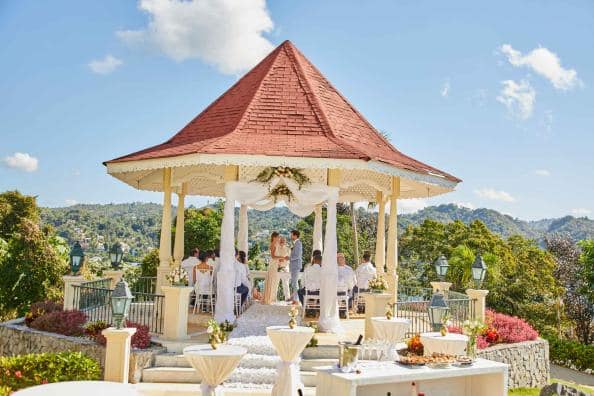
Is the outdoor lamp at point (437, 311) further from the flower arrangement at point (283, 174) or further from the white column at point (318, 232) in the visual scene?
the white column at point (318, 232)

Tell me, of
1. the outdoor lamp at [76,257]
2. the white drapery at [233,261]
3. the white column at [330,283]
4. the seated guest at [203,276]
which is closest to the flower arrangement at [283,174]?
the white drapery at [233,261]

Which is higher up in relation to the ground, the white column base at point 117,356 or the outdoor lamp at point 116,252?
the outdoor lamp at point 116,252

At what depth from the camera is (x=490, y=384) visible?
9539 millimetres

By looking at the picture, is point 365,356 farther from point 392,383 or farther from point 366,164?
point 366,164

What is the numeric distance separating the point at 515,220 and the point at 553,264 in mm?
130363

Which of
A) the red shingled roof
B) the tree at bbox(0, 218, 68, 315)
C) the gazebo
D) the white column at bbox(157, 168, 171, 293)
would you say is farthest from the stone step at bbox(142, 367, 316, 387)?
the tree at bbox(0, 218, 68, 315)

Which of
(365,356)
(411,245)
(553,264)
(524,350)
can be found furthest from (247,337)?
(411,245)

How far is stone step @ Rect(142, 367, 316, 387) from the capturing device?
35.5ft

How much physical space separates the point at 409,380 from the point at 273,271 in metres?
9.15

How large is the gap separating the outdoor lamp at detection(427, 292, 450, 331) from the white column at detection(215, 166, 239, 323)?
474 centimetres

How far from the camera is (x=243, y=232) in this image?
1864 centimetres

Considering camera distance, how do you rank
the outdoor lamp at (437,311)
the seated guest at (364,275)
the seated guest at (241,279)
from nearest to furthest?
1. the outdoor lamp at (437,311)
2. the seated guest at (241,279)
3. the seated guest at (364,275)

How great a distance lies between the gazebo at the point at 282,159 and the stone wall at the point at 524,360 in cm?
307

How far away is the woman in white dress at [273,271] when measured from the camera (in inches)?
664
